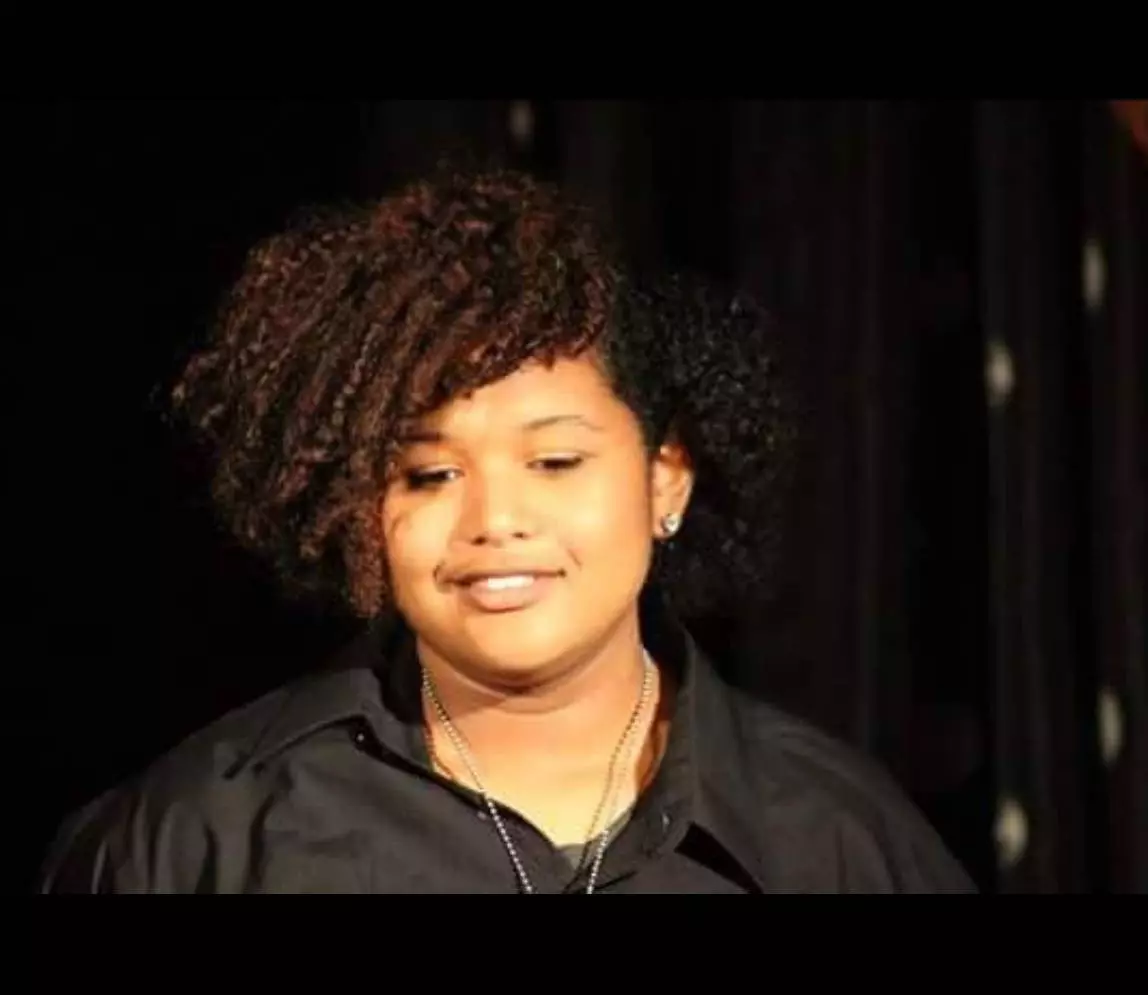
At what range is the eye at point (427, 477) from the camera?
45.9 inches

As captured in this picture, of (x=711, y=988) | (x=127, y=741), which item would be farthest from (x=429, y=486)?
(x=711, y=988)

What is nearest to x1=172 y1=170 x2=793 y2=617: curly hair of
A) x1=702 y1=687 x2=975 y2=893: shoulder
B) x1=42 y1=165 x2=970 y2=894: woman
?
x1=42 y1=165 x2=970 y2=894: woman

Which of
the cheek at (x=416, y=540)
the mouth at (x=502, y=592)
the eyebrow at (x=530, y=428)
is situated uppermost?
the eyebrow at (x=530, y=428)

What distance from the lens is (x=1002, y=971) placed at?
124 centimetres

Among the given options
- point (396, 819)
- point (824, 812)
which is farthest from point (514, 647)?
point (824, 812)

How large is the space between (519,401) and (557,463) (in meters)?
0.05

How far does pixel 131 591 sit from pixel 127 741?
0.11 m

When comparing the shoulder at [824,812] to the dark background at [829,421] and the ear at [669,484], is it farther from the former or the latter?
the ear at [669,484]

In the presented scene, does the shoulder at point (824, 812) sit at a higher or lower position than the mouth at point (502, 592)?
lower

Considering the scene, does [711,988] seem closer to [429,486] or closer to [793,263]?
[429,486]

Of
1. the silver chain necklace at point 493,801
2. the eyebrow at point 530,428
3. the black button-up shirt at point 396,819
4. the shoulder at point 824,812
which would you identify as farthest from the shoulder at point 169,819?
the shoulder at point 824,812

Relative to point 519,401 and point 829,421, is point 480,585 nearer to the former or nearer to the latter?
point 519,401

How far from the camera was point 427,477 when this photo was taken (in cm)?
117

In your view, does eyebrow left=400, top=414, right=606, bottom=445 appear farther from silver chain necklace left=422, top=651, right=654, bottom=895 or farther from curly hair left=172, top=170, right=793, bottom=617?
silver chain necklace left=422, top=651, right=654, bottom=895
